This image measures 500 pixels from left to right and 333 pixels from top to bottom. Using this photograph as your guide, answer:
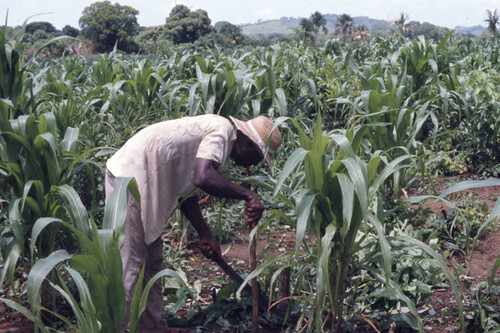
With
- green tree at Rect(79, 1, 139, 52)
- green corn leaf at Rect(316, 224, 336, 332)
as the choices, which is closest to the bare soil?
green corn leaf at Rect(316, 224, 336, 332)

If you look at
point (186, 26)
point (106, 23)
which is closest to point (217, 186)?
point (106, 23)

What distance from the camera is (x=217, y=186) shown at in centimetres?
237

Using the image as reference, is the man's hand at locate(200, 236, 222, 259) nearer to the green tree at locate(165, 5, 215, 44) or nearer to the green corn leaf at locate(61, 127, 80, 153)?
the green corn leaf at locate(61, 127, 80, 153)

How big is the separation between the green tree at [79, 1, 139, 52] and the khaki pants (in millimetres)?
44791

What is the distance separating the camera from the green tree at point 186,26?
54.0m

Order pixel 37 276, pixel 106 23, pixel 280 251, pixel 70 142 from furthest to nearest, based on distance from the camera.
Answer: pixel 106 23
pixel 280 251
pixel 70 142
pixel 37 276

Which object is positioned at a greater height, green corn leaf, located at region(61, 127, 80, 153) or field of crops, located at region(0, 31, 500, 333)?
green corn leaf, located at region(61, 127, 80, 153)

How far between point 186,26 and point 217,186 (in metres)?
54.7

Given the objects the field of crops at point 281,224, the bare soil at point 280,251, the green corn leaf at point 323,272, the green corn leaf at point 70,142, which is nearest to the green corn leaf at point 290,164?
the field of crops at point 281,224

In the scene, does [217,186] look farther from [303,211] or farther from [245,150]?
[303,211]

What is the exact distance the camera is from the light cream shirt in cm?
256

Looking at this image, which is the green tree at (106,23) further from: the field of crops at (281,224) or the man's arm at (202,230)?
the man's arm at (202,230)

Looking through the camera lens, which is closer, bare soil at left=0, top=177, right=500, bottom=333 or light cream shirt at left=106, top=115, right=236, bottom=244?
light cream shirt at left=106, top=115, right=236, bottom=244

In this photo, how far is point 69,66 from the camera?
23.7 feet
